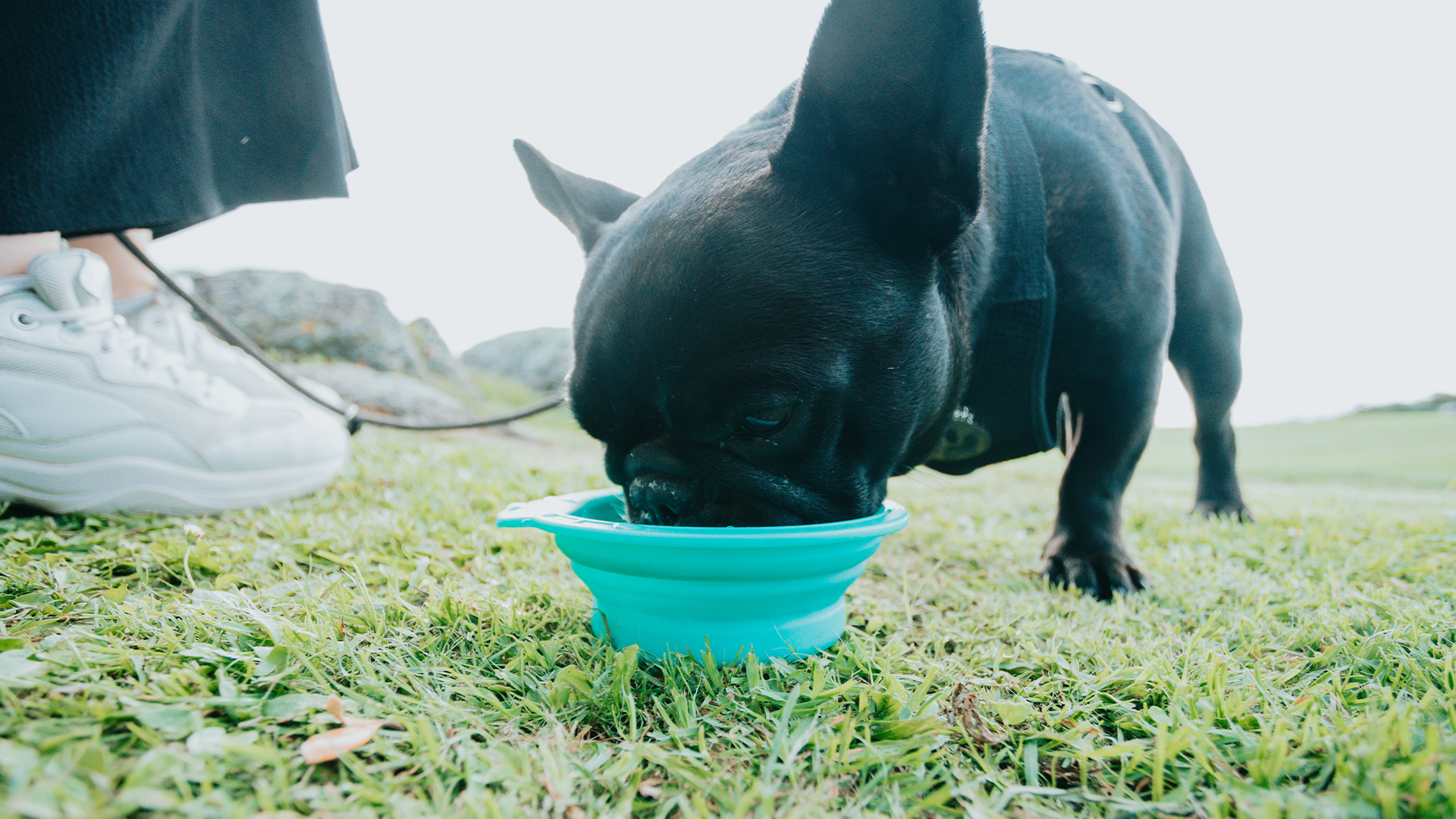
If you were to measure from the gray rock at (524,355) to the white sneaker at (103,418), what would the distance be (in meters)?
8.65

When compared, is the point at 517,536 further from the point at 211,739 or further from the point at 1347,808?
the point at 1347,808

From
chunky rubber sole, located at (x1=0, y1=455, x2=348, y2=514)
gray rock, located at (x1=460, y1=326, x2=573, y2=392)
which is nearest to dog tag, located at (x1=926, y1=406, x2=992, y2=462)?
chunky rubber sole, located at (x1=0, y1=455, x2=348, y2=514)

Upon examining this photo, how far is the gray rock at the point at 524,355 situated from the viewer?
1129 cm

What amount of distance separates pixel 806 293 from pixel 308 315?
27.0 feet

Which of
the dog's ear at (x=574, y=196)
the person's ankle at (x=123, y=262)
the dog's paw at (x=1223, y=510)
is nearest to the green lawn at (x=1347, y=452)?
the dog's paw at (x=1223, y=510)

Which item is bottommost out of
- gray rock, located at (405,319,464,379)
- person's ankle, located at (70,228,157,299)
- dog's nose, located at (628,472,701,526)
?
gray rock, located at (405,319,464,379)

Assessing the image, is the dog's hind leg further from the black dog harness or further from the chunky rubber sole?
the chunky rubber sole

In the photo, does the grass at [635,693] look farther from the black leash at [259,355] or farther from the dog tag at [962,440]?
the black leash at [259,355]

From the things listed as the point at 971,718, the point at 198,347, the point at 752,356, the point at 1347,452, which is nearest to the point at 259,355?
the point at 198,347

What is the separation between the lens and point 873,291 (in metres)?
1.40

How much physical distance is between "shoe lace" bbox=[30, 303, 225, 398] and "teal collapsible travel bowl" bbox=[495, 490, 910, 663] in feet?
4.62

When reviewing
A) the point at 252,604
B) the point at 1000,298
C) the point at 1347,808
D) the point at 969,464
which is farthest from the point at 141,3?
the point at 1347,808

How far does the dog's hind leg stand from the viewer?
2.50m

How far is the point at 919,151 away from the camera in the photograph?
136cm
